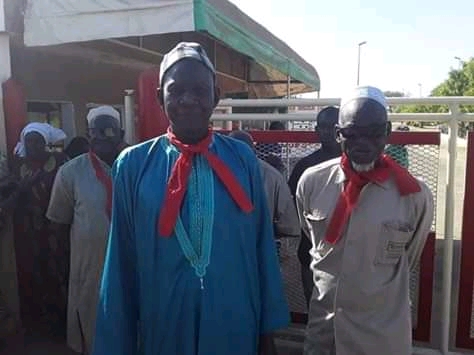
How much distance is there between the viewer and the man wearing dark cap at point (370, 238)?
1823 millimetres

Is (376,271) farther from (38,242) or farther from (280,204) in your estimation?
(38,242)

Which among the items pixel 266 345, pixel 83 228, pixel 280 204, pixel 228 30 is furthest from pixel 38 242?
pixel 266 345

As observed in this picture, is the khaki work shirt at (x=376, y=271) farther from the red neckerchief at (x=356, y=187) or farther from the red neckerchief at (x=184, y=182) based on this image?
the red neckerchief at (x=184, y=182)

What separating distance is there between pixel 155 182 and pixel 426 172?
6.39ft

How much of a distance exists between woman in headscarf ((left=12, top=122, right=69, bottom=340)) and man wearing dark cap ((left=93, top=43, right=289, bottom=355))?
6.47 feet

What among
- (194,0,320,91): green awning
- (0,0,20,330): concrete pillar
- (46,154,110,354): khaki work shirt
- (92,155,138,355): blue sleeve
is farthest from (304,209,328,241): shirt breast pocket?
(0,0,20,330): concrete pillar

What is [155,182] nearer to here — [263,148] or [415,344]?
[263,148]

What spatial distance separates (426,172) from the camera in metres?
2.92

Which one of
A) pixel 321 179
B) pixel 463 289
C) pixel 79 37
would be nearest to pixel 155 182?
pixel 321 179

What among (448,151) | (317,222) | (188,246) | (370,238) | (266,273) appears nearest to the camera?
(188,246)

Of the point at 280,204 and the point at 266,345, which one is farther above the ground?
the point at 280,204

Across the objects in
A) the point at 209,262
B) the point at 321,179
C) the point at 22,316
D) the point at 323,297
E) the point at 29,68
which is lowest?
the point at 22,316

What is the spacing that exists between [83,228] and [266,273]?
151 cm

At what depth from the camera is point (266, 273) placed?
168 cm
